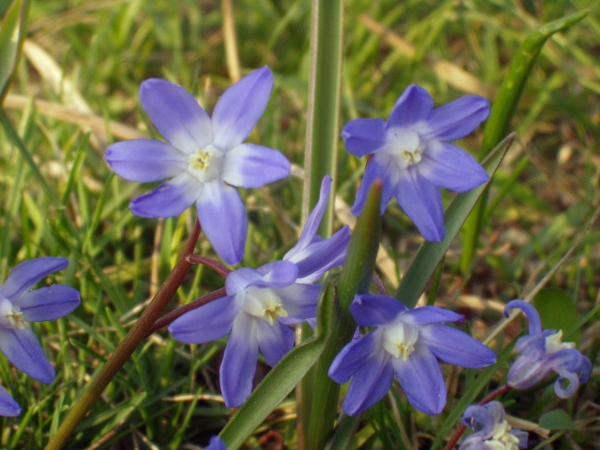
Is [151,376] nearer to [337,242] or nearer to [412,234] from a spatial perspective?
[337,242]

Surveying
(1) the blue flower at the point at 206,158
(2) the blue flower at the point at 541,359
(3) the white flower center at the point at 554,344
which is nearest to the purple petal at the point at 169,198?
(1) the blue flower at the point at 206,158

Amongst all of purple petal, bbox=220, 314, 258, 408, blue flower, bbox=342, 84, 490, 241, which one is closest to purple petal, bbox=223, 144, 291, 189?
blue flower, bbox=342, 84, 490, 241

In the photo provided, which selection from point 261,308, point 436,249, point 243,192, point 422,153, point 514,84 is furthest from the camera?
point 243,192

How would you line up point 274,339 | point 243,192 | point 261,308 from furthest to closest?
point 243,192 < point 274,339 < point 261,308

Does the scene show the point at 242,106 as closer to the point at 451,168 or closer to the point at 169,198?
the point at 169,198

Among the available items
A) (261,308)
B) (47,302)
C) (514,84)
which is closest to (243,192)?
(514,84)

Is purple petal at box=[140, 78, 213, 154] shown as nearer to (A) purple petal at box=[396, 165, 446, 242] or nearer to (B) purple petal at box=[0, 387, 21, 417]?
(A) purple petal at box=[396, 165, 446, 242]
